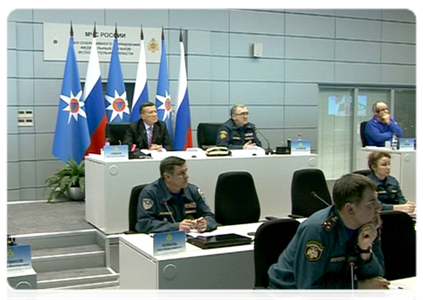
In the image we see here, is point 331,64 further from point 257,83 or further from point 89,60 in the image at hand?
point 89,60

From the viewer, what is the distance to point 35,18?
23.5ft

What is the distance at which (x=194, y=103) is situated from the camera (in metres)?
8.16

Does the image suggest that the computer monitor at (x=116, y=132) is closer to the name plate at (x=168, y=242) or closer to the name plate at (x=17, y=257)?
the name plate at (x=168, y=242)

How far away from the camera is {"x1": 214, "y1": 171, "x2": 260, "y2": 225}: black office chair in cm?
415

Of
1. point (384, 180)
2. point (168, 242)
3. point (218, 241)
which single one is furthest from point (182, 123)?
point (168, 242)

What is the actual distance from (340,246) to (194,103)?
600 centimetres

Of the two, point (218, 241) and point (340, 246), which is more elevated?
point (340, 246)

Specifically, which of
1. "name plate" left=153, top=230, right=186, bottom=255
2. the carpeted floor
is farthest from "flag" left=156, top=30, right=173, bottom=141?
"name plate" left=153, top=230, right=186, bottom=255

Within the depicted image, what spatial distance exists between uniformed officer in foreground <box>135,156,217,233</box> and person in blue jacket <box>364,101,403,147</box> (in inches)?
148

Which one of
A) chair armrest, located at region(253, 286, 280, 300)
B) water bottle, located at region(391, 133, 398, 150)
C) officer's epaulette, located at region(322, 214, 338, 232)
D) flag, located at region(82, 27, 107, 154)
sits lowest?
chair armrest, located at region(253, 286, 280, 300)

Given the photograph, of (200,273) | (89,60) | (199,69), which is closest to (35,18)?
(89,60)

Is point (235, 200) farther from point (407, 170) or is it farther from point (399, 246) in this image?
point (407, 170)

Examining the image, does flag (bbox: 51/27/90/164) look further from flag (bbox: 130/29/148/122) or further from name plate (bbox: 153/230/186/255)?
name plate (bbox: 153/230/186/255)

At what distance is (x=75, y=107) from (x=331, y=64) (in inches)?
174
